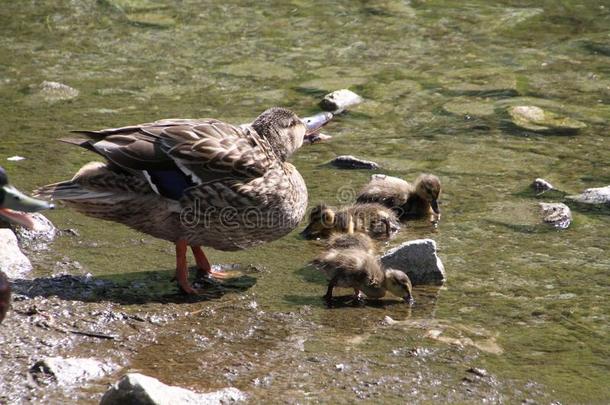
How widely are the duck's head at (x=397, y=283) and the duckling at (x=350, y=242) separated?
55cm

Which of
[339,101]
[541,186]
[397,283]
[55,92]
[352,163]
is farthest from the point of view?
[55,92]

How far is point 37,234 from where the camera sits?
218 inches

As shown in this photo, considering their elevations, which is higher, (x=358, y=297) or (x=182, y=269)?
(x=182, y=269)

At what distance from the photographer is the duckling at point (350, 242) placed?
5609 mm

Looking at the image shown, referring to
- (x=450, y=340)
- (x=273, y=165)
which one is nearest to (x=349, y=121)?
(x=273, y=165)

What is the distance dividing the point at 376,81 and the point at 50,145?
2800 mm

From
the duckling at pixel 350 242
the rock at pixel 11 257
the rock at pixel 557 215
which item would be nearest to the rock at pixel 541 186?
the rock at pixel 557 215

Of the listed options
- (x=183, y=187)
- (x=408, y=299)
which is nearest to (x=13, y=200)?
(x=183, y=187)

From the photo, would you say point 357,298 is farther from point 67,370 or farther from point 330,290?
point 67,370

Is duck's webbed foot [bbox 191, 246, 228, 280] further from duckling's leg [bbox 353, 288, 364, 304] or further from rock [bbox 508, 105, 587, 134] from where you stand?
rock [bbox 508, 105, 587, 134]

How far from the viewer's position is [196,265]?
5.54 meters

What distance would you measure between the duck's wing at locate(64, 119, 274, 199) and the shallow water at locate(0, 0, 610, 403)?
0.51 meters

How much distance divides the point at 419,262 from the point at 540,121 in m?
2.93

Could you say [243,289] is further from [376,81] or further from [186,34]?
[186,34]
